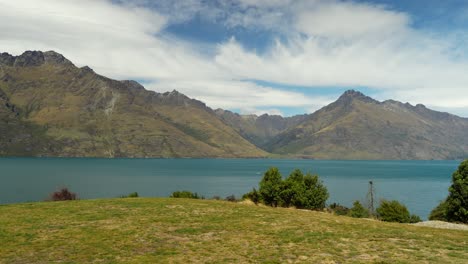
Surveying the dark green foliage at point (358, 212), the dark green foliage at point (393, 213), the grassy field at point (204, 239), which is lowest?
the dark green foliage at point (358, 212)

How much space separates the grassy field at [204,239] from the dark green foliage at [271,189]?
27.4 meters

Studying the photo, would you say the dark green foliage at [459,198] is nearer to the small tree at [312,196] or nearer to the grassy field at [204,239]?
the small tree at [312,196]

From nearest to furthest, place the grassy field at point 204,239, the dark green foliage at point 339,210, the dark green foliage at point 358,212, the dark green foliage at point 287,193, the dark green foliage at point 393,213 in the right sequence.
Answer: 1. the grassy field at point 204,239
2. the dark green foliage at point 287,193
3. the dark green foliage at point 393,213
4. the dark green foliage at point 358,212
5. the dark green foliage at point 339,210

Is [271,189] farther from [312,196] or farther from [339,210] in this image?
[339,210]

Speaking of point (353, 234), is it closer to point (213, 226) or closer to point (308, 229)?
point (308, 229)

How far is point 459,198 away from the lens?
51125mm

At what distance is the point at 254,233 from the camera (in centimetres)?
2278

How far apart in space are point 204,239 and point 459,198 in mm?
45957

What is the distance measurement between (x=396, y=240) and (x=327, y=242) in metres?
4.48

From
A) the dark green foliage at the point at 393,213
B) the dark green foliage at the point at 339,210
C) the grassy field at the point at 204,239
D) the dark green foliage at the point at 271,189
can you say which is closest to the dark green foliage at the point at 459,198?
the dark green foliage at the point at 393,213

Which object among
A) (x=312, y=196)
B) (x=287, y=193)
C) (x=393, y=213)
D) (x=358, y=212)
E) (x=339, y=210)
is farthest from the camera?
(x=339, y=210)

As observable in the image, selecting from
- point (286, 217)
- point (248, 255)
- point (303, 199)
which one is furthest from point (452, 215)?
point (248, 255)

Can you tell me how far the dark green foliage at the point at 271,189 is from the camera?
57.8 m

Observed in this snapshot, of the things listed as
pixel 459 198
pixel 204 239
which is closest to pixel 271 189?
pixel 459 198
